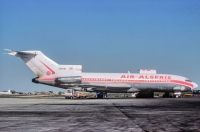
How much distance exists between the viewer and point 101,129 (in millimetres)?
17703

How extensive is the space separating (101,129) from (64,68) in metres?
75.9

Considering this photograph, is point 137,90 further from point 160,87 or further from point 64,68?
point 64,68

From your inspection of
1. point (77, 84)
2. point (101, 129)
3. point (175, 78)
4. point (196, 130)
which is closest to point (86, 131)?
point (101, 129)

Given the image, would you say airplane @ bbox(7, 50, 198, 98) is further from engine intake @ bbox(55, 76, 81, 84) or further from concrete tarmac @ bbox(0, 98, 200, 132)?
concrete tarmac @ bbox(0, 98, 200, 132)

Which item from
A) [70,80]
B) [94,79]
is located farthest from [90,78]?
[70,80]

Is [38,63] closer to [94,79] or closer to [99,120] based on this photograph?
[94,79]

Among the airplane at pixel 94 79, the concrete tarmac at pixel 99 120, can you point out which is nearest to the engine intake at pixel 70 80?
the airplane at pixel 94 79

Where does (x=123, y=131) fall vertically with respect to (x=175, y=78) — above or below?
below

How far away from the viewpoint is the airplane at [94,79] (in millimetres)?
90750

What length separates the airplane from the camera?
298 ft

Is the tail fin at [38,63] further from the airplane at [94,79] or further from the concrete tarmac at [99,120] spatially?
the concrete tarmac at [99,120]

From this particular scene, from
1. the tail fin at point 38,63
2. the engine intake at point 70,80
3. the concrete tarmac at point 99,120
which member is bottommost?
the concrete tarmac at point 99,120

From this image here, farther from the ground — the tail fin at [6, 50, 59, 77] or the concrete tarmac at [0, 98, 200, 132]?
the tail fin at [6, 50, 59, 77]

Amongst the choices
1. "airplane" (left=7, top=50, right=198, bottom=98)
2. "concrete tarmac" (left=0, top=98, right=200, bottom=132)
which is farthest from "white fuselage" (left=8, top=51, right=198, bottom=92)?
"concrete tarmac" (left=0, top=98, right=200, bottom=132)
